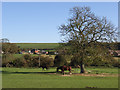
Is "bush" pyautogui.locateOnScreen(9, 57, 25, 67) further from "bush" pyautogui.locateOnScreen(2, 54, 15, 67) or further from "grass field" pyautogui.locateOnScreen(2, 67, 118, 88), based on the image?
"grass field" pyautogui.locateOnScreen(2, 67, 118, 88)

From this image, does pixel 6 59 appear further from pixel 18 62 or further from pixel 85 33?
pixel 85 33

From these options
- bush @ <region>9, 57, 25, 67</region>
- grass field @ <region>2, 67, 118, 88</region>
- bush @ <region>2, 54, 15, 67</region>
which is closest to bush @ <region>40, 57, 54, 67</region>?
bush @ <region>9, 57, 25, 67</region>

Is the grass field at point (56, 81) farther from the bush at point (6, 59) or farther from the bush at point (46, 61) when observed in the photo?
the bush at point (6, 59)

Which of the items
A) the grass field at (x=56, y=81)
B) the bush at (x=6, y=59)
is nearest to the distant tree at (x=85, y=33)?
the grass field at (x=56, y=81)

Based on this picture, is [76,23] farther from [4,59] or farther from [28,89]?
[4,59]

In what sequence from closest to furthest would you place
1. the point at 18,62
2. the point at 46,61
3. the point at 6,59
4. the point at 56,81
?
the point at 56,81, the point at 46,61, the point at 18,62, the point at 6,59

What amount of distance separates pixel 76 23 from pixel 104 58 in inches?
222

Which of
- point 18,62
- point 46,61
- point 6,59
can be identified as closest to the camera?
point 46,61

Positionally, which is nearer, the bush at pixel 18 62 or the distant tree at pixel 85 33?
the distant tree at pixel 85 33

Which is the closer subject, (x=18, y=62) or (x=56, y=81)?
(x=56, y=81)

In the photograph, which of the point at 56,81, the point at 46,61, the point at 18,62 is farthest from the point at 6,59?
the point at 56,81

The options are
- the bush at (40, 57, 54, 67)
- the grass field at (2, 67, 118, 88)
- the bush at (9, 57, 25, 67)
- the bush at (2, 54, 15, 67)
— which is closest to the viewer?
→ the grass field at (2, 67, 118, 88)

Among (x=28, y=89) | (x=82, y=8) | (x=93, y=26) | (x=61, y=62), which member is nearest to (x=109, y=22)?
(x=93, y=26)

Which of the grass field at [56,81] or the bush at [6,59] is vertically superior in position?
the bush at [6,59]
